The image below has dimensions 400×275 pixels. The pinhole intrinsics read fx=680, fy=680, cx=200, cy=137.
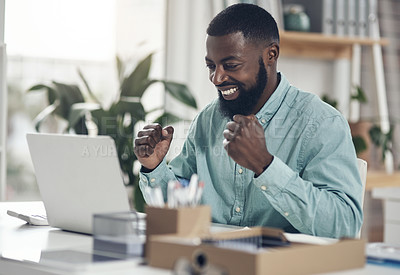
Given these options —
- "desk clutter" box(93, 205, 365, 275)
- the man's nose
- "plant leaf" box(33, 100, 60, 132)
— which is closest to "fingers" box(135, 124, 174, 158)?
the man's nose

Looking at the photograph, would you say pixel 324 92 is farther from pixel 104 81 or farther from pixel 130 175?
pixel 104 81

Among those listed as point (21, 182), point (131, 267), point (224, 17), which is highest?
point (224, 17)

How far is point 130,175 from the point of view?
3230mm

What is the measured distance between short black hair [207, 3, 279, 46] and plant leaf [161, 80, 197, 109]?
1262 millimetres

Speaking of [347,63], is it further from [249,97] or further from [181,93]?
[249,97]

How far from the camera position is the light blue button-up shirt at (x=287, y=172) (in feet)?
5.27

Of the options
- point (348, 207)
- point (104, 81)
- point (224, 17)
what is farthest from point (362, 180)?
point (104, 81)

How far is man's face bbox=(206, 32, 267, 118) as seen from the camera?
6.17ft

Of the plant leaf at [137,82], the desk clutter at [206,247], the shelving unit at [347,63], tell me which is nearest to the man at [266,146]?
A: the desk clutter at [206,247]

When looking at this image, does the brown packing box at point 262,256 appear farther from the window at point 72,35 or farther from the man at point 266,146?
the window at point 72,35

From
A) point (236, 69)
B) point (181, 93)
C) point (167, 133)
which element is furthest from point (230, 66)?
A: point (181, 93)

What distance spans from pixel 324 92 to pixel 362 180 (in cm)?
234

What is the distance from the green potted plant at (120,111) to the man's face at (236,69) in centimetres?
127

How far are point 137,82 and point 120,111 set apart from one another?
0.19 m
